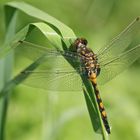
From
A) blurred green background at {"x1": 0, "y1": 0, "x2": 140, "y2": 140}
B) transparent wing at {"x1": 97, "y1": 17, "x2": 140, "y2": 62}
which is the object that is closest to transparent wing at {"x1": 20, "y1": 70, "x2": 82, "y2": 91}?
transparent wing at {"x1": 97, "y1": 17, "x2": 140, "y2": 62}

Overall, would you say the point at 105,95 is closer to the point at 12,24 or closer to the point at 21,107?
the point at 21,107

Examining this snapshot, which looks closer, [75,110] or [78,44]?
[78,44]

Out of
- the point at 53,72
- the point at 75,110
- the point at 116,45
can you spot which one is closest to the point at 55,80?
the point at 53,72

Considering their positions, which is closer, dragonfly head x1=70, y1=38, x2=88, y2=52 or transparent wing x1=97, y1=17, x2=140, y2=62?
dragonfly head x1=70, y1=38, x2=88, y2=52

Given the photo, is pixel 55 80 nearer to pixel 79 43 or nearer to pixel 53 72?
pixel 53 72

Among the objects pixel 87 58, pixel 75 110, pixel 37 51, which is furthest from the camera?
pixel 75 110

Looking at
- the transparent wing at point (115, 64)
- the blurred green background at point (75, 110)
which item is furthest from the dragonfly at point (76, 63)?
the blurred green background at point (75, 110)

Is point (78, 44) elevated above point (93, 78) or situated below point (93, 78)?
above

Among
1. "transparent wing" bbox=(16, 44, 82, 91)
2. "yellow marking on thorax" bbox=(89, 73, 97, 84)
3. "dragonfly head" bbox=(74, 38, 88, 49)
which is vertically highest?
"dragonfly head" bbox=(74, 38, 88, 49)

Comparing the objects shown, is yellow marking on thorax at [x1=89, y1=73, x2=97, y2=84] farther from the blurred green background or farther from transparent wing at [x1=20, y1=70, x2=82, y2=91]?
the blurred green background
